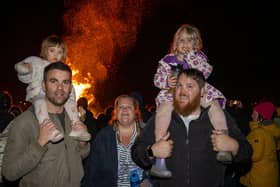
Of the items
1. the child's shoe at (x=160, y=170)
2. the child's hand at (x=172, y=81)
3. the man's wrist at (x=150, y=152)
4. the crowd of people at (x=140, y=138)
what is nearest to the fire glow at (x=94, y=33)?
the crowd of people at (x=140, y=138)

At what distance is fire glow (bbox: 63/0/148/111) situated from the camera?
82.8 feet

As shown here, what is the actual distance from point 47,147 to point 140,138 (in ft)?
3.84

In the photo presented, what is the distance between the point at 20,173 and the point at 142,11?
96.2 feet

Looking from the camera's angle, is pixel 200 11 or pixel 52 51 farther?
pixel 200 11

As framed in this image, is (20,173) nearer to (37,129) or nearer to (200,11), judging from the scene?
(37,129)

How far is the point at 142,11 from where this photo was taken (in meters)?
31.1

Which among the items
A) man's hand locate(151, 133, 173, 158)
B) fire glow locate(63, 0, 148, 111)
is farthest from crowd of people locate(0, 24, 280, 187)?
fire glow locate(63, 0, 148, 111)

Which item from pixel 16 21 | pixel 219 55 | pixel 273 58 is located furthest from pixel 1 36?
pixel 273 58

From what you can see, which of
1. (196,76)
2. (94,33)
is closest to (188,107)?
(196,76)

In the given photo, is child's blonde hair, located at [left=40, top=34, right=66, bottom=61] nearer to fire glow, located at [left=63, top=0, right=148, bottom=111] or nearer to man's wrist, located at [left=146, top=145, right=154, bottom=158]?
man's wrist, located at [left=146, top=145, right=154, bottom=158]

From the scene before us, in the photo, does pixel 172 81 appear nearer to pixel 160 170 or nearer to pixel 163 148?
pixel 163 148

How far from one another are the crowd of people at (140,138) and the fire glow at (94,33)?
20781 millimetres

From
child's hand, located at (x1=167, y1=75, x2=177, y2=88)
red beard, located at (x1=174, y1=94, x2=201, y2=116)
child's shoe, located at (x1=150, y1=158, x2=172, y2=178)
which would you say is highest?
child's hand, located at (x1=167, y1=75, x2=177, y2=88)

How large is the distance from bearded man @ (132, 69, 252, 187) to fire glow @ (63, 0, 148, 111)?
21680 millimetres
